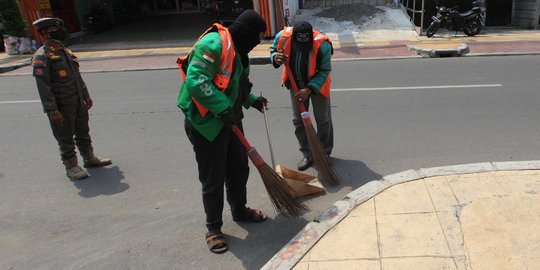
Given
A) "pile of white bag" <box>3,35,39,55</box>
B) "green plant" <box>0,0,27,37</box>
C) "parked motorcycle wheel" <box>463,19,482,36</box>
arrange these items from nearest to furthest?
1. "parked motorcycle wheel" <box>463,19,482,36</box>
2. "green plant" <box>0,0,27,37</box>
3. "pile of white bag" <box>3,35,39,55</box>

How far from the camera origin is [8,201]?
4.38 metres

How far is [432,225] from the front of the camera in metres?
3.27

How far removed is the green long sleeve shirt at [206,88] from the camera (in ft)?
Result: 9.52

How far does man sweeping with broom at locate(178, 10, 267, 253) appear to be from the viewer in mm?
2934

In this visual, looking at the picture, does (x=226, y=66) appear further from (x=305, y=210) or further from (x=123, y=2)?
(x=123, y=2)

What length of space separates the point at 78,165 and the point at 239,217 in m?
2.25

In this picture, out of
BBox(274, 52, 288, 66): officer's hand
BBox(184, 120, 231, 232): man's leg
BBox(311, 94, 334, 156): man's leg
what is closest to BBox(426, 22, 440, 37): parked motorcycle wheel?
BBox(311, 94, 334, 156): man's leg

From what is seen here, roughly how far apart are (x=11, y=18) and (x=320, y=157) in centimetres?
1284

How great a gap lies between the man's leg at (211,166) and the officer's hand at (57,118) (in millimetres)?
1925

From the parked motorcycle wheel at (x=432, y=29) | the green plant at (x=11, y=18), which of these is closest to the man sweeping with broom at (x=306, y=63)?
the parked motorcycle wheel at (x=432, y=29)

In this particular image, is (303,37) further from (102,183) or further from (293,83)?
(102,183)

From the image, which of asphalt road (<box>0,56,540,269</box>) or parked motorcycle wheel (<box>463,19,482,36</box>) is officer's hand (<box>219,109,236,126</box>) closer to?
asphalt road (<box>0,56,540,269</box>)

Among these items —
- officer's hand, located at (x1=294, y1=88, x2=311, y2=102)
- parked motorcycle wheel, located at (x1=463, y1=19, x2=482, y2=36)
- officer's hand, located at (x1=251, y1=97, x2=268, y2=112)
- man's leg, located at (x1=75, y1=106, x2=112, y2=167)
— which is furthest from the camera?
parked motorcycle wheel, located at (x1=463, y1=19, x2=482, y2=36)

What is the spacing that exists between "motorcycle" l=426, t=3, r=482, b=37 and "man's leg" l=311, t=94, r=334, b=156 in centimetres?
969
